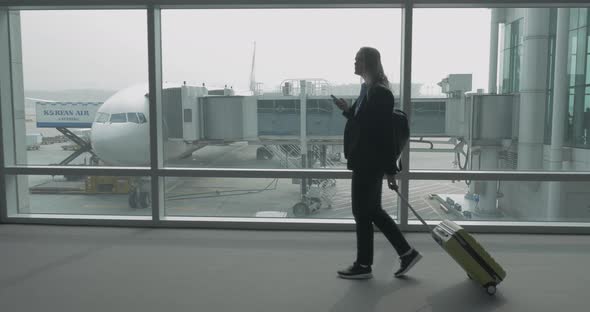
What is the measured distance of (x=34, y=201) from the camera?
485cm

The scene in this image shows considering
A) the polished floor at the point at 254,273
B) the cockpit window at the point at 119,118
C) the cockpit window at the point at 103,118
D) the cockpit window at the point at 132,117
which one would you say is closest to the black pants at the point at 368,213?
the polished floor at the point at 254,273

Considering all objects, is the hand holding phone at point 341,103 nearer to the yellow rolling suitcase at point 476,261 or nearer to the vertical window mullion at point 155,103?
the yellow rolling suitcase at point 476,261

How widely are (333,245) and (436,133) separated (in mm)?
2834

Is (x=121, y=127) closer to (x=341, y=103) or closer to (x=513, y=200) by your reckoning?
(x=341, y=103)

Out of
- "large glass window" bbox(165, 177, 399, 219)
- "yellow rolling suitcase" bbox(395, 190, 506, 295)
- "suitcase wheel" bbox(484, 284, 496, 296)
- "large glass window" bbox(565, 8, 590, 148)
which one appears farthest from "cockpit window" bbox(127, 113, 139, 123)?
"large glass window" bbox(565, 8, 590, 148)

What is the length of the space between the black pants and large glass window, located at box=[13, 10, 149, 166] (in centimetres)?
272

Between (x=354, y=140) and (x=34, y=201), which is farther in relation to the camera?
(x=34, y=201)

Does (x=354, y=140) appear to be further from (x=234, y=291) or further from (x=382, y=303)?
(x=234, y=291)

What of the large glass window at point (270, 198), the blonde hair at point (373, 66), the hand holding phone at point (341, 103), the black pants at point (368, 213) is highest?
the blonde hair at point (373, 66)

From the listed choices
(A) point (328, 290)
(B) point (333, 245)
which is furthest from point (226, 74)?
(A) point (328, 290)

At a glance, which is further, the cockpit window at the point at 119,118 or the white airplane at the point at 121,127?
the cockpit window at the point at 119,118

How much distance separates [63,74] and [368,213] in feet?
13.7

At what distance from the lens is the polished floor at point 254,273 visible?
247 cm

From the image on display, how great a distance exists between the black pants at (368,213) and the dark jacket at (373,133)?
0.25 ft
